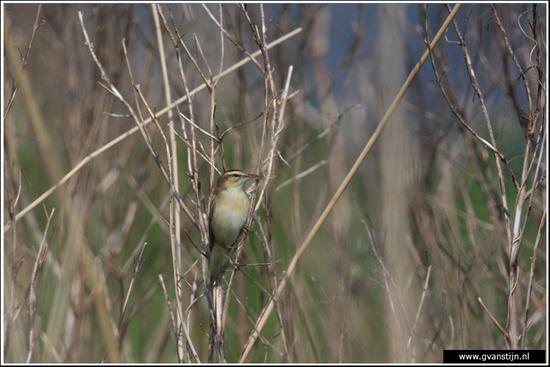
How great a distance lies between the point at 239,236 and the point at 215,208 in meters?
0.28

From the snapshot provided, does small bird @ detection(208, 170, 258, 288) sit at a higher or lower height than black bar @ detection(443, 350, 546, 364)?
higher

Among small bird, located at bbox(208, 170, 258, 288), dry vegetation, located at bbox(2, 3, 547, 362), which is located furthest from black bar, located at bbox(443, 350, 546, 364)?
small bird, located at bbox(208, 170, 258, 288)

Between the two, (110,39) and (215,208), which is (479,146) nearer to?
(215,208)

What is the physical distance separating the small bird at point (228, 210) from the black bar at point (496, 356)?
1181mm

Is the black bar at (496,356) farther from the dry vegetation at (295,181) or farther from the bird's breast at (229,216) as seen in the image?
the bird's breast at (229,216)

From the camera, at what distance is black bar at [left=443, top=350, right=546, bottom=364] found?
1813 mm

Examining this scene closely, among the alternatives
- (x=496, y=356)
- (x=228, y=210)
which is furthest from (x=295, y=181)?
(x=496, y=356)

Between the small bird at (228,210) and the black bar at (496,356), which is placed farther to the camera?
the small bird at (228,210)

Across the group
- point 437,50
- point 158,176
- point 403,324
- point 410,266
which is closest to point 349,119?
point 437,50

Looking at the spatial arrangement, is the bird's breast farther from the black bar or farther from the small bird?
the black bar

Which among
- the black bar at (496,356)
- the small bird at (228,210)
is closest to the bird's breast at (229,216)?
the small bird at (228,210)

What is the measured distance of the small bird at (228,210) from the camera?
248 cm

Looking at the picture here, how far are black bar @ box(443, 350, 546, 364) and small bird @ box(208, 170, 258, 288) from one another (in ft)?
3.88

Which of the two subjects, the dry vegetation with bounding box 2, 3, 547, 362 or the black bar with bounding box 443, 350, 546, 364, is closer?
the black bar with bounding box 443, 350, 546, 364
